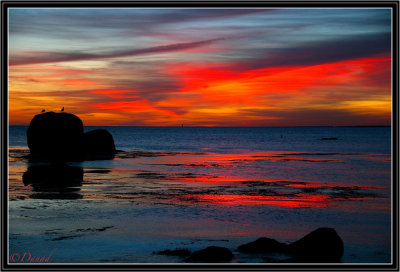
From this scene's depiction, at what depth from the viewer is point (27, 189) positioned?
20.5 m

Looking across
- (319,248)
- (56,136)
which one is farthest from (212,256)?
(56,136)

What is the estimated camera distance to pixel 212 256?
10086 mm

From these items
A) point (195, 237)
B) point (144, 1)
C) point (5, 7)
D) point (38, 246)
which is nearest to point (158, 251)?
point (195, 237)

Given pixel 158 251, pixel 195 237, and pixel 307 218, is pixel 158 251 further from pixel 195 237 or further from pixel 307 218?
pixel 307 218

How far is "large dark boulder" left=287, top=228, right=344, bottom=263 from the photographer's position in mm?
10328

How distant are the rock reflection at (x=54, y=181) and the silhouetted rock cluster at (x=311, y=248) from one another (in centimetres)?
997

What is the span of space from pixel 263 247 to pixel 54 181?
630 inches

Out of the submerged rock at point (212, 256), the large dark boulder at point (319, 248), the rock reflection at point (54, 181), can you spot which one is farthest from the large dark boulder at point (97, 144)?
the large dark boulder at point (319, 248)

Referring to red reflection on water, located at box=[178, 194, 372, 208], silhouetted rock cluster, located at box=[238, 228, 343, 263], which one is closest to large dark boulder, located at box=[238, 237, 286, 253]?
silhouetted rock cluster, located at box=[238, 228, 343, 263]

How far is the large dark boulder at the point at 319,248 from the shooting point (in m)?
10.3

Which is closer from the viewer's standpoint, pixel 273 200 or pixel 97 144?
pixel 273 200

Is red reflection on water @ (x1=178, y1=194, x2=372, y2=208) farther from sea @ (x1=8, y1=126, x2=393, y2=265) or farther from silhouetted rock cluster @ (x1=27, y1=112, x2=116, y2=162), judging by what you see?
silhouetted rock cluster @ (x1=27, y1=112, x2=116, y2=162)

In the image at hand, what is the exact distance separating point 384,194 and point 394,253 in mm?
11653

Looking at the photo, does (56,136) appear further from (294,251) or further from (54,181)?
(294,251)
